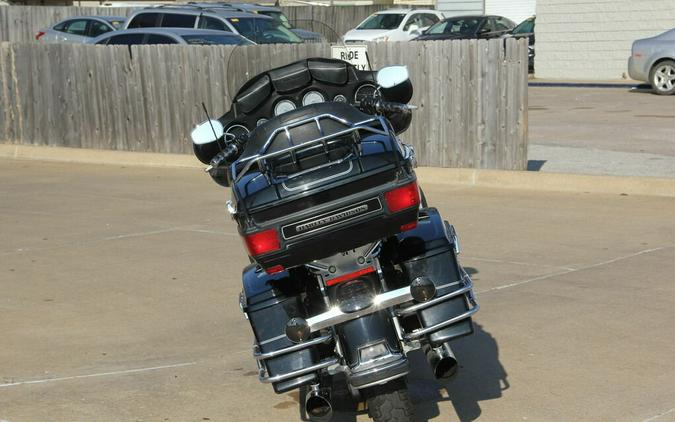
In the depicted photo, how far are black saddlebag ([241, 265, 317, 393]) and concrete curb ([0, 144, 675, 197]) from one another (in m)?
7.52

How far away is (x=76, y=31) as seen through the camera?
30.4 metres

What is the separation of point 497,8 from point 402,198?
33468 mm

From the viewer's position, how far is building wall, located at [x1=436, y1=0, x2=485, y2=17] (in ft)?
121

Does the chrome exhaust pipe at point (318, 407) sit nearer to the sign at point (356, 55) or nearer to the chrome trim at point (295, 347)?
the chrome trim at point (295, 347)

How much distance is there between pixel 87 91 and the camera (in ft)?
59.3

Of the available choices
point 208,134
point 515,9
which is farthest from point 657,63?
point 208,134

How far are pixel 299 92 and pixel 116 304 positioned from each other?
10.3ft

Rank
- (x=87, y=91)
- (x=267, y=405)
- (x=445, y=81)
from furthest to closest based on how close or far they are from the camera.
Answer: (x=87, y=91) < (x=445, y=81) < (x=267, y=405)

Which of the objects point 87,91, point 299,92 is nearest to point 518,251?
point 299,92

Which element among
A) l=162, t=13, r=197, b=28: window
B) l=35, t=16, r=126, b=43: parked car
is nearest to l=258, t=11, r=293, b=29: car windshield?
l=162, t=13, r=197, b=28: window

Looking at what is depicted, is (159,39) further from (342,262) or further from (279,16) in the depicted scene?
(342,262)

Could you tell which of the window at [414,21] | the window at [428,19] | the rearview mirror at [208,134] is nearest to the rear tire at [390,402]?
the rearview mirror at [208,134]

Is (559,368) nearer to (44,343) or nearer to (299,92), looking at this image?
(299,92)

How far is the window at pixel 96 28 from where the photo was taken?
97.3ft
